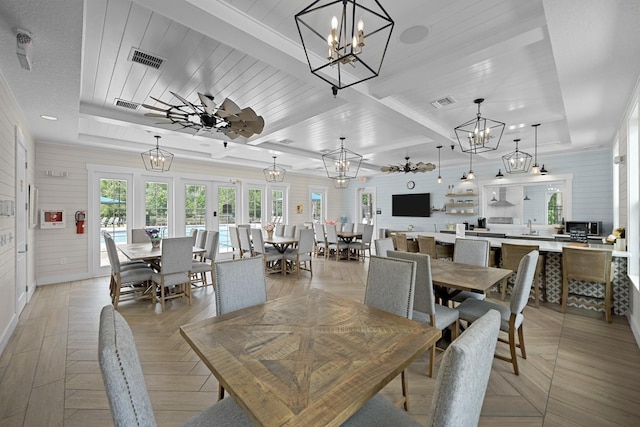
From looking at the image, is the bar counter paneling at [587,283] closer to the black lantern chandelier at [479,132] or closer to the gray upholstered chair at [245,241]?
the black lantern chandelier at [479,132]

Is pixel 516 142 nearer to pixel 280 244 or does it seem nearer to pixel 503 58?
pixel 503 58

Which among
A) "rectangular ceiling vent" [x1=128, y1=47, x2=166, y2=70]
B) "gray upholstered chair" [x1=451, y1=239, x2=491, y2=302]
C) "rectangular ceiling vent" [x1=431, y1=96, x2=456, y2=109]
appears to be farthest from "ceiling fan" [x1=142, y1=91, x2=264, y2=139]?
"gray upholstered chair" [x1=451, y1=239, x2=491, y2=302]

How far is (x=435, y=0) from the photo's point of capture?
188 centimetres

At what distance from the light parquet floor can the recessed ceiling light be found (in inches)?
105

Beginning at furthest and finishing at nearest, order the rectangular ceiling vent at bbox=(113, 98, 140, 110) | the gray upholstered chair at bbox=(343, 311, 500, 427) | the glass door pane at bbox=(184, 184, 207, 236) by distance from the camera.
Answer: the glass door pane at bbox=(184, 184, 207, 236), the rectangular ceiling vent at bbox=(113, 98, 140, 110), the gray upholstered chair at bbox=(343, 311, 500, 427)

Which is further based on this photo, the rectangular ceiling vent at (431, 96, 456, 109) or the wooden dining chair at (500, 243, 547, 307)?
the wooden dining chair at (500, 243, 547, 307)

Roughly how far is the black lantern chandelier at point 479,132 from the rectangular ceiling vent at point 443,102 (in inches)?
11.7

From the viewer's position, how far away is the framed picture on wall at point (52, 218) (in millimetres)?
5004

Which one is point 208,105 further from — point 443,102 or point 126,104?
point 443,102

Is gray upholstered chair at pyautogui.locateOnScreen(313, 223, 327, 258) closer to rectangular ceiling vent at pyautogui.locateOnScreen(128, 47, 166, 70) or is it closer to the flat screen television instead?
the flat screen television

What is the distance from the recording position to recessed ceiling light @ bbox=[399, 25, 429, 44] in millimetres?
2152

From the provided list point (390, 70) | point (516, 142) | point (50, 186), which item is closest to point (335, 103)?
point (390, 70)

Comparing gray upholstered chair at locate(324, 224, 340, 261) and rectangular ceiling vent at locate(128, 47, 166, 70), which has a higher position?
rectangular ceiling vent at locate(128, 47, 166, 70)

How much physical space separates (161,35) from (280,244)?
420 centimetres
